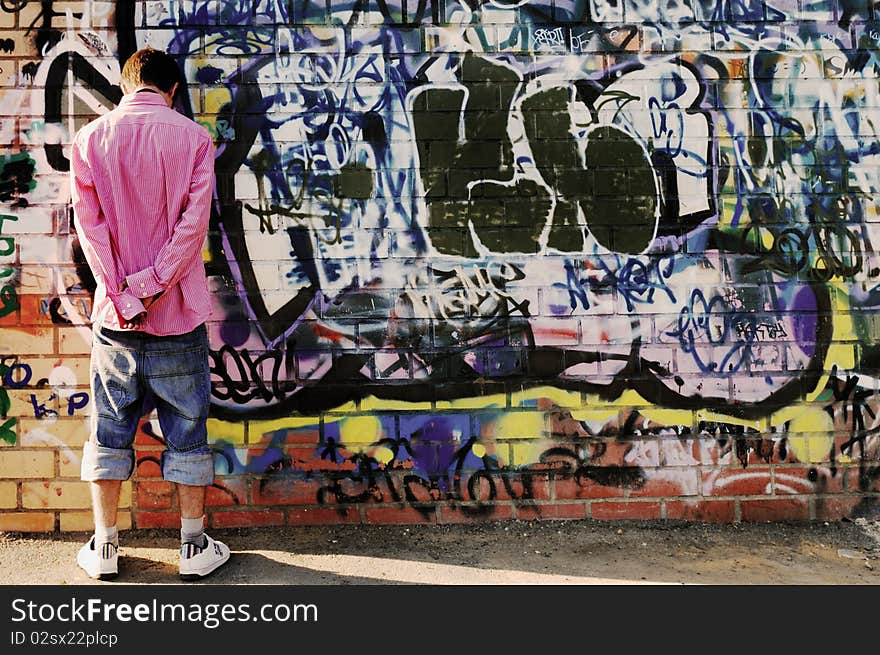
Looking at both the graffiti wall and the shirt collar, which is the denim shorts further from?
the shirt collar

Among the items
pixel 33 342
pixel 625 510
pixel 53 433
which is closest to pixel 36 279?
pixel 33 342

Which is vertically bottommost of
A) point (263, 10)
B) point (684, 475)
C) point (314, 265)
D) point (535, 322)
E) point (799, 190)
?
point (684, 475)

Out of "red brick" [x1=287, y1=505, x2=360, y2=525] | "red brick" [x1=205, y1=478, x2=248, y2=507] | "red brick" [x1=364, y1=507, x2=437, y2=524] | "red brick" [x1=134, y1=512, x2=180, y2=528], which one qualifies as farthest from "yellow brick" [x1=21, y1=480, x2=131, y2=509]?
"red brick" [x1=364, y1=507, x2=437, y2=524]

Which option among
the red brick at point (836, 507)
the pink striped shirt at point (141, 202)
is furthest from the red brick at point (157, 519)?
the red brick at point (836, 507)

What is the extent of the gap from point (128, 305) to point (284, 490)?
124 cm

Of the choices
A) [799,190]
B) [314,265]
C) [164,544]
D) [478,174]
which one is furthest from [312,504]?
[799,190]

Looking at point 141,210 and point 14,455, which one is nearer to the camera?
point 141,210

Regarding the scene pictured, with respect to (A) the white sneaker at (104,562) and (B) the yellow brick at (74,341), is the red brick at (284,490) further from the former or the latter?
(B) the yellow brick at (74,341)

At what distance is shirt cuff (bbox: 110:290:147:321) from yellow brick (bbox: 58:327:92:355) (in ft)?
Answer: 2.75

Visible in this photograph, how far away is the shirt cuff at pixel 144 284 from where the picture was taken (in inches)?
112

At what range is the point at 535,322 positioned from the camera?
11.9 ft

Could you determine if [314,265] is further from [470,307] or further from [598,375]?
[598,375]

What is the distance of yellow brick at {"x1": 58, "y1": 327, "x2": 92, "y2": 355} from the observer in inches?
139

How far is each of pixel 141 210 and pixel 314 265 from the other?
89 cm
